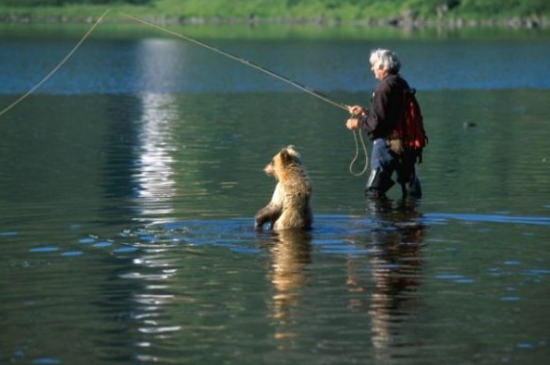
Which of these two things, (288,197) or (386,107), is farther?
(386,107)

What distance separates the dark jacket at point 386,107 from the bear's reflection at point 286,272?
304 cm

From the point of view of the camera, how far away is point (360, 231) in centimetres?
1667

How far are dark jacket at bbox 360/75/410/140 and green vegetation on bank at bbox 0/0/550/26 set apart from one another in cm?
9742

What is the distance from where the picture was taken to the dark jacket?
19.0 metres

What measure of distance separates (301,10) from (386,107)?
386ft

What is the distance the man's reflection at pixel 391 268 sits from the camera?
12141 millimetres

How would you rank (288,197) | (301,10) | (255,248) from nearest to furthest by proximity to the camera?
(255,248) → (288,197) → (301,10)

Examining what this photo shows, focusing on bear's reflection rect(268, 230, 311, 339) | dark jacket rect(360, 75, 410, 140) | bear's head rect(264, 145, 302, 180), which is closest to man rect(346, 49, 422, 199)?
Result: dark jacket rect(360, 75, 410, 140)

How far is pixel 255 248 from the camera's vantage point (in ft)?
51.2

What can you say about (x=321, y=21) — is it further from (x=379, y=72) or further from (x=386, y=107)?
(x=386, y=107)

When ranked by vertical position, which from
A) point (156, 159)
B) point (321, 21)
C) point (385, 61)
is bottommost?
point (156, 159)

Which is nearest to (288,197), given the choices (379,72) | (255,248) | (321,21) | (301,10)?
(255,248)

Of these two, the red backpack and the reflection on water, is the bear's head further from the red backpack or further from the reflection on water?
the red backpack

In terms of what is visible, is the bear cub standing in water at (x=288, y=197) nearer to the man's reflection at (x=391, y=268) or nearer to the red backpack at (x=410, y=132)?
the man's reflection at (x=391, y=268)
